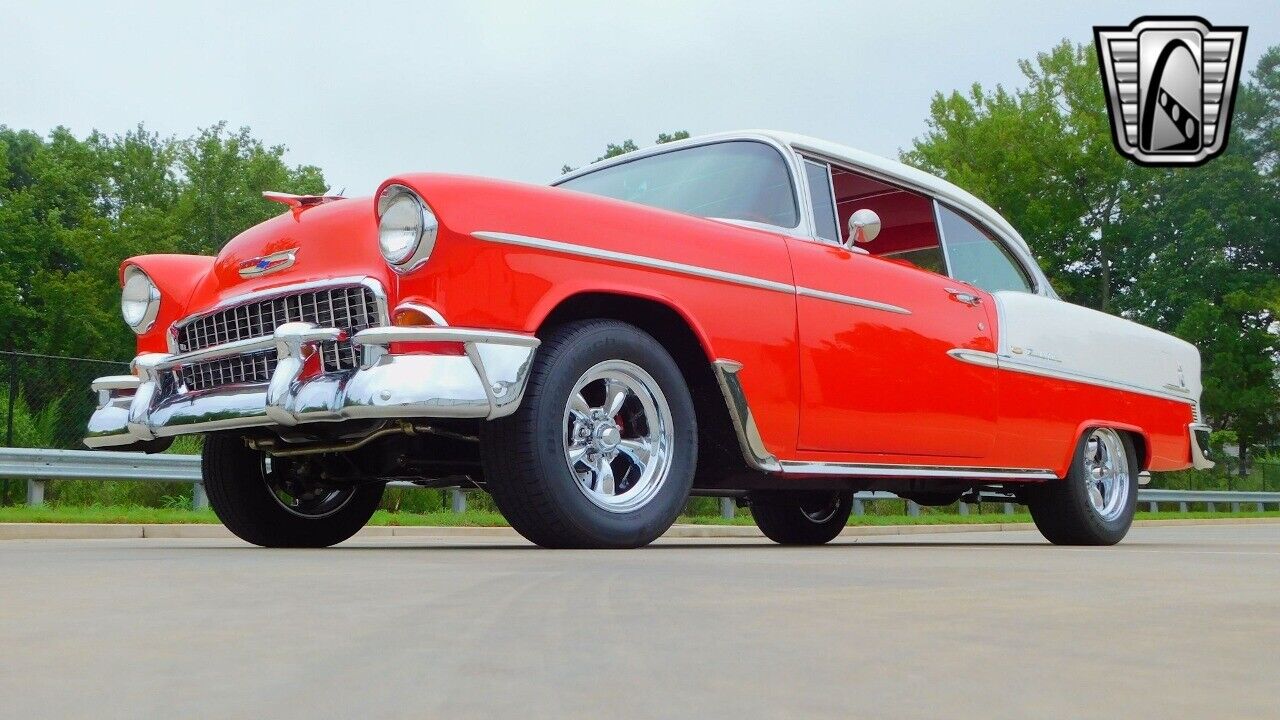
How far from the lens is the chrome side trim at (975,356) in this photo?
250 inches

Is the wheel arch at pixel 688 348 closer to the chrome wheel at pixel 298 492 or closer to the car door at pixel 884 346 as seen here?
the car door at pixel 884 346

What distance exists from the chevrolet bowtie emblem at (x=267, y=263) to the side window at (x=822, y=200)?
2365 millimetres

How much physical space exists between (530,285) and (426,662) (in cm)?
282

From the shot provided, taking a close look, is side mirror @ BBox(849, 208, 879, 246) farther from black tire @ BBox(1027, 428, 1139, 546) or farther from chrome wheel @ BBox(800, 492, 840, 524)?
chrome wheel @ BBox(800, 492, 840, 524)

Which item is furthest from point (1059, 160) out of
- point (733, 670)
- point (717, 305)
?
point (733, 670)

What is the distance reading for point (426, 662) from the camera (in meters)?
1.78

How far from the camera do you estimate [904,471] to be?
5949mm

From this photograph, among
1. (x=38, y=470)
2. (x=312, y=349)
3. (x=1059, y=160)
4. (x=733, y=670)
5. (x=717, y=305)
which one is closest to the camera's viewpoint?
(x=733, y=670)

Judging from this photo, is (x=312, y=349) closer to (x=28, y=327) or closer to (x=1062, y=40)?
(x=1062, y=40)

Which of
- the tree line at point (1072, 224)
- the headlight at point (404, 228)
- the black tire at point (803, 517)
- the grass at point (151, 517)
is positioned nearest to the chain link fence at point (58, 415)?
the grass at point (151, 517)

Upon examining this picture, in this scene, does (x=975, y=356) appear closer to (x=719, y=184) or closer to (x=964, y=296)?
(x=964, y=296)

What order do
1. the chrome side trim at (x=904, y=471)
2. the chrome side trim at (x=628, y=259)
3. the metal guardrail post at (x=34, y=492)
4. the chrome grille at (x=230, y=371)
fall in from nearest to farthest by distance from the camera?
the chrome side trim at (x=628, y=259) < the chrome grille at (x=230, y=371) < the chrome side trim at (x=904, y=471) < the metal guardrail post at (x=34, y=492)

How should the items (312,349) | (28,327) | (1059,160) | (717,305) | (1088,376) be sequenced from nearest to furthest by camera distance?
(312,349), (717,305), (1088,376), (1059,160), (28,327)

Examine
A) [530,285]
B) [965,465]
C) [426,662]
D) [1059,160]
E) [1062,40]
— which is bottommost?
[426,662]
